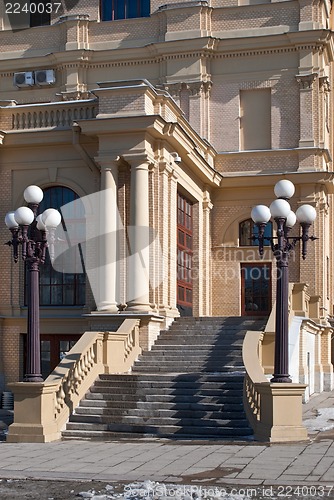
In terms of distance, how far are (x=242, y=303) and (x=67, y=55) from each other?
10.4 m

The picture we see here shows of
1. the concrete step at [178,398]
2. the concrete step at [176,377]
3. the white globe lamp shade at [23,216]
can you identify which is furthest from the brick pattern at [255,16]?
the concrete step at [178,398]

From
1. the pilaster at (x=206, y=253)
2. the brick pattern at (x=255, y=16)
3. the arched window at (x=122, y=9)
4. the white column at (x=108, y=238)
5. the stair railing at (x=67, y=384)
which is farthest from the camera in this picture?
the arched window at (x=122, y=9)

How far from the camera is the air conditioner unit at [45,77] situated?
1187 inches

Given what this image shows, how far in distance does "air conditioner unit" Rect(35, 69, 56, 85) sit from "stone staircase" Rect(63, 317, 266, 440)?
12668mm

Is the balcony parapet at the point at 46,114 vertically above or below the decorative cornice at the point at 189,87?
below

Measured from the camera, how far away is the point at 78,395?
17.7 metres

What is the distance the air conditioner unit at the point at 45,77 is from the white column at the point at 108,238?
991cm

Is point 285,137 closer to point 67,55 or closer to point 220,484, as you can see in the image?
point 67,55

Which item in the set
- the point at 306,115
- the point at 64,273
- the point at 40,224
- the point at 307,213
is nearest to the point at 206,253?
the point at 306,115

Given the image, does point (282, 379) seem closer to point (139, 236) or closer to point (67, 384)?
point (67, 384)

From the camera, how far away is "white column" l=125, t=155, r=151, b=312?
68.7 ft

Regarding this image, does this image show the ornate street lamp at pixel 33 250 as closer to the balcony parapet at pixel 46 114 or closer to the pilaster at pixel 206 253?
the balcony parapet at pixel 46 114

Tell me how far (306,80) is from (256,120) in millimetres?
2070

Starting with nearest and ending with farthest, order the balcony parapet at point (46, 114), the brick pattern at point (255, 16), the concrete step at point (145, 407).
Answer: the concrete step at point (145, 407) < the balcony parapet at point (46, 114) < the brick pattern at point (255, 16)
